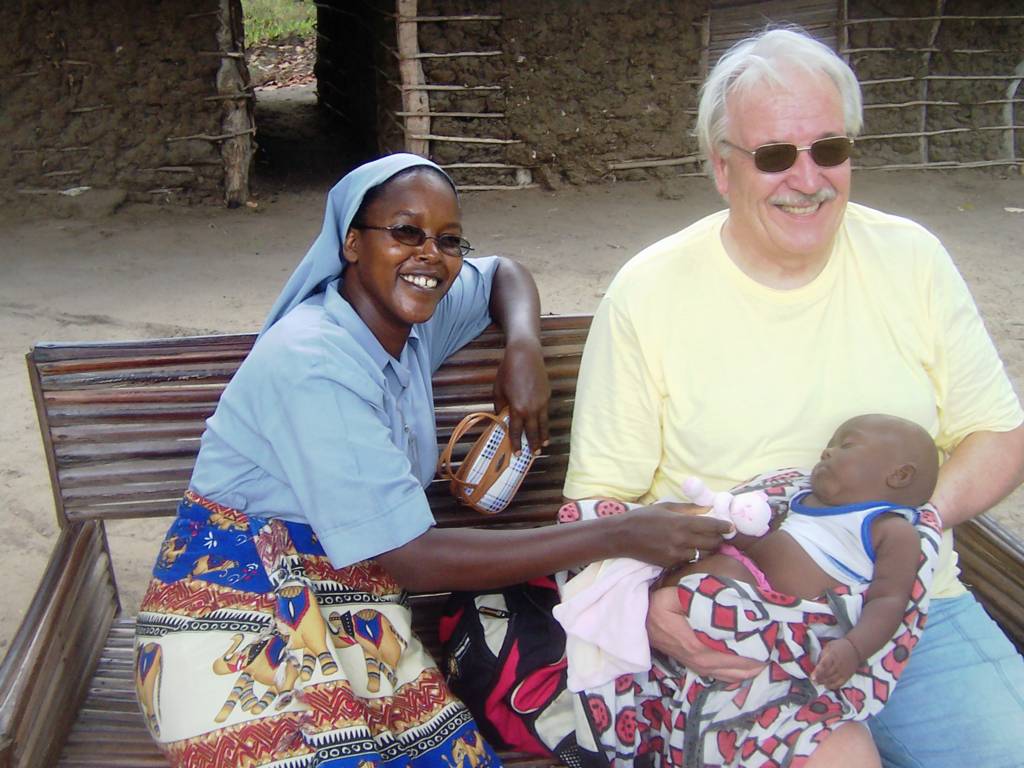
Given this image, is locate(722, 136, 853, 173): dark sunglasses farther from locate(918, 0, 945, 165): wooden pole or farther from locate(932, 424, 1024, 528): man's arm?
locate(918, 0, 945, 165): wooden pole

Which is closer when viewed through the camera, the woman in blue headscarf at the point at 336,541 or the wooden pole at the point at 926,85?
the woman in blue headscarf at the point at 336,541

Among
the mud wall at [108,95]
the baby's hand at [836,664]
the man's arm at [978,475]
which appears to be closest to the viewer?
the baby's hand at [836,664]

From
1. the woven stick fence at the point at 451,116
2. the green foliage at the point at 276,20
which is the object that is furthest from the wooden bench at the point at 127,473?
the green foliage at the point at 276,20

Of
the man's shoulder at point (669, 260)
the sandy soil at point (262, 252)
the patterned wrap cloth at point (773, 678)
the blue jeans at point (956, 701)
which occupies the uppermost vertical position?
the man's shoulder at point (669, 260)

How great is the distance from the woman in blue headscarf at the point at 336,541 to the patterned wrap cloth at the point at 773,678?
0.14 meters

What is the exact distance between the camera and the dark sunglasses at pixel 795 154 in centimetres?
218

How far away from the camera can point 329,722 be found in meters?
1.96

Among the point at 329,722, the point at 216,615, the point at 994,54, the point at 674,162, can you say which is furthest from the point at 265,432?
the point at 994,54

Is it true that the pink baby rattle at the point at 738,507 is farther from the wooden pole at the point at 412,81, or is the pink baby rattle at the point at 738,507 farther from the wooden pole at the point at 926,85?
the wooden pole at the point at 926,85

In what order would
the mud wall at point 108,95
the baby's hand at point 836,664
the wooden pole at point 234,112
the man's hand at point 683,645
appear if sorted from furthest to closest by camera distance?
the wooden pole at point 234,112
the mud wall at point 108,95
the man's hand at point 683,645
the baby's hand at point 836,664

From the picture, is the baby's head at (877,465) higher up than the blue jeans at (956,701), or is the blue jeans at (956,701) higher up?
the baby's head at (877,465)

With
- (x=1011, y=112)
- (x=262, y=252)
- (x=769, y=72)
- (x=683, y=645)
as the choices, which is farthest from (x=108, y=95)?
(x=1011, y=112)

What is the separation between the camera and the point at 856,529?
206cm

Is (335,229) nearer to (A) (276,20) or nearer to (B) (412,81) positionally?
(B) (412,81)
